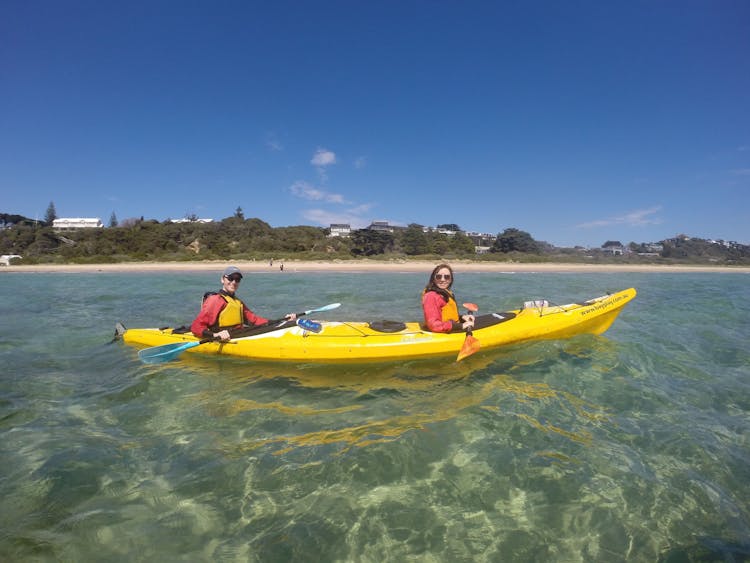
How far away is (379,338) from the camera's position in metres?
5.62

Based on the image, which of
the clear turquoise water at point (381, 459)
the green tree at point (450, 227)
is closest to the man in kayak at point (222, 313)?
the clear turquoise water at point (381, 459)

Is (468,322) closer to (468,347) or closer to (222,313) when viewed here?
(468,347)

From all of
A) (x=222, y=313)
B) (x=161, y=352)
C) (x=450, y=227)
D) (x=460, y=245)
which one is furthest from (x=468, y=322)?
(x=450, y=227)

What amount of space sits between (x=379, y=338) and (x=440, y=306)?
1058mm

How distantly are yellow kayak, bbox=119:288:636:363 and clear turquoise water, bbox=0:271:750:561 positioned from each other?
22 centimetres

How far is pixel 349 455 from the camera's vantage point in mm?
3357

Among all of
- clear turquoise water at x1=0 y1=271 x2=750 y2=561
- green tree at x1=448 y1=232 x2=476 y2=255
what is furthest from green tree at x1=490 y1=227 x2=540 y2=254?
clear turquoise water at x1=0 y1=271 x2=750 y2=561

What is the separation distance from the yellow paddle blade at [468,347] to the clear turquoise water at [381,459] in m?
0.32

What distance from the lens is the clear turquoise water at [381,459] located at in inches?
97.1

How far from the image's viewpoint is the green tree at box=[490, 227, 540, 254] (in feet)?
175

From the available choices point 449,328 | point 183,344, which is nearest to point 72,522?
point 183,344

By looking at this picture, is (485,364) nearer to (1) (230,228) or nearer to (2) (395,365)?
(2) (395,365)

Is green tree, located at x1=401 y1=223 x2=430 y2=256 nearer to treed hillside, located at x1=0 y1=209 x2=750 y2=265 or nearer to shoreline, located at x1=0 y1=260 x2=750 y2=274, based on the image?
treed hillside, located at x1=0 y1=209 x2=750 y2=265

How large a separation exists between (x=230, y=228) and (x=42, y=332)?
41.2 m
